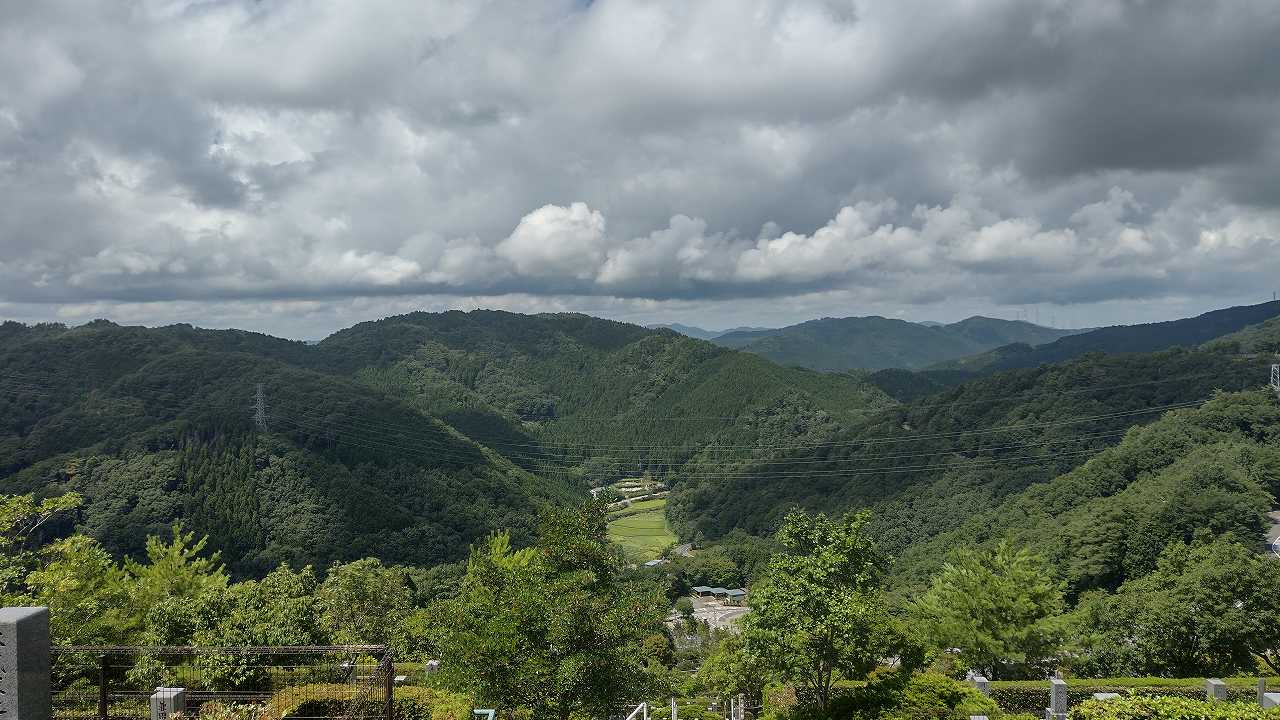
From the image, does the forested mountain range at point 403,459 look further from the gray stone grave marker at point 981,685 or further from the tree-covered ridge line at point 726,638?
the gray stone grave marker at point 981,685

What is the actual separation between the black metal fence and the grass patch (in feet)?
370

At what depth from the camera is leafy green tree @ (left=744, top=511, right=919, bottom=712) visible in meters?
18.9

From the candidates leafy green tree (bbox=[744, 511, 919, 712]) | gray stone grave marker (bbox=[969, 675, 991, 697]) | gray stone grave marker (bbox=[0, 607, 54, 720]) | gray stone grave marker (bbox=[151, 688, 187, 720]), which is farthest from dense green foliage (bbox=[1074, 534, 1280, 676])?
gray stone grave marker (bbox=[0, 607, 54, 720])

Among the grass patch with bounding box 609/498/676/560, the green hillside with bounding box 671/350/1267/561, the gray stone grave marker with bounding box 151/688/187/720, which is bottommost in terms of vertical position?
the grass patch with bounding box 609/498/676/560

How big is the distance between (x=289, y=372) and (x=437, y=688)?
171961 mm

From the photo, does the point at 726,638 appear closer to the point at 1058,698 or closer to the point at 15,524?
the point at 1058,698

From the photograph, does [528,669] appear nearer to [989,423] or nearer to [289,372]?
[989,423]

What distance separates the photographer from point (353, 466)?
438 ft

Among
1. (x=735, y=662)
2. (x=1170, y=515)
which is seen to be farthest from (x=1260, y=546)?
(x=735, y=662)

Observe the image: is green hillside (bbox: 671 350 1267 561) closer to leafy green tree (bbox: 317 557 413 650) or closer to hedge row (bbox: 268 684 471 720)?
leafy green tree (bbox: 317 557 413 650)

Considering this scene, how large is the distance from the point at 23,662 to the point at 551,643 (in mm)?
9916

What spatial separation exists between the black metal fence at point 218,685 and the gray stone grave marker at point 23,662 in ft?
15.0

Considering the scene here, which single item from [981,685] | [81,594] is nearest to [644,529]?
[81,594]

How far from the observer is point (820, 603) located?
1920 centimetres
